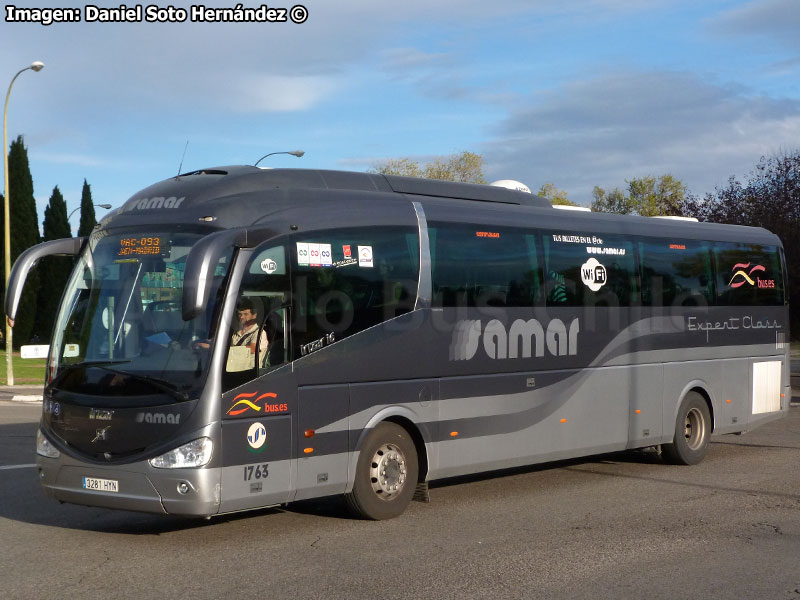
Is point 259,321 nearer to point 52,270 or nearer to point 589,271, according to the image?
point 589,271

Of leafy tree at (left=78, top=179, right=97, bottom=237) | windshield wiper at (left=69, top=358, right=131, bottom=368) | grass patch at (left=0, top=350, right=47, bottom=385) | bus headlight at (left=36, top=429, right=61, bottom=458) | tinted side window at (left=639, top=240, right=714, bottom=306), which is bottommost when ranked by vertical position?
grass patch at (left=0, top=350, right=47, bottom=385)

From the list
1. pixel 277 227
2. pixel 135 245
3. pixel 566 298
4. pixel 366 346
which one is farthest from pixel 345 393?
pixel 566 298

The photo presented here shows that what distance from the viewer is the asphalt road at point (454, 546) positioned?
7.18 meters

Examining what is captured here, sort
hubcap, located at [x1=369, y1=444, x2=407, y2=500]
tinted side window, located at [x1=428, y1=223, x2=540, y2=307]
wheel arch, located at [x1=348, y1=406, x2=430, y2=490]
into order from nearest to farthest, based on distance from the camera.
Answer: wheel arch, located at [x1=348, y1=406, x2=430, y2=490] < hubcap, located at [x1=369, y1=444, x2=407, y2=500] < tinted side window, located at [x1=428, y1=223, x2=540, y2=307]

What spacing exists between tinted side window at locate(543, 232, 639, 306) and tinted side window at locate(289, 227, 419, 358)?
2.29 meters

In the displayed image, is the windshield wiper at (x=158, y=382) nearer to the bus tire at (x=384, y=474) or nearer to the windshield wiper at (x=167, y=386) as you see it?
the windshield wiper at (x=167, y=386)

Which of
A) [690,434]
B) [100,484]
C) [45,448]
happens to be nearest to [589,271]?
[690,434]

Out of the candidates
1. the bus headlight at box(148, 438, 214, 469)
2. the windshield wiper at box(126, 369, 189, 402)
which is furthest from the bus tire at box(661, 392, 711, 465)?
the windshield wiper at box(126, 369, 189, 402)

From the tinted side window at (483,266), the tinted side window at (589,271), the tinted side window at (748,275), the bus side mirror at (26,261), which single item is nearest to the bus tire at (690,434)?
the tinted side window at (748,275)

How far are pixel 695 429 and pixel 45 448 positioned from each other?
880cm

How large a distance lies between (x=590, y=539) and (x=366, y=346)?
8.80ft

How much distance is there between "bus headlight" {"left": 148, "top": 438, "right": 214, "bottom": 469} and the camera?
8281mm

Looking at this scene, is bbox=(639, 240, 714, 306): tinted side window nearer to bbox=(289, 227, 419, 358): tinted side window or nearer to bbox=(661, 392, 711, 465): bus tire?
bbox=(661, 392, 711, 465): bus tire

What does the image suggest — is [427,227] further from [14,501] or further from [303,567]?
[14,501]
